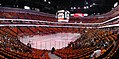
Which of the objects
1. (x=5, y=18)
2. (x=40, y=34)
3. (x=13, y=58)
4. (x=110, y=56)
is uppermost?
(x=110, y=56)

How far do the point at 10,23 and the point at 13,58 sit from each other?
32.9m

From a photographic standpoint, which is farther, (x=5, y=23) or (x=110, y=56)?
(x=5, y=23)

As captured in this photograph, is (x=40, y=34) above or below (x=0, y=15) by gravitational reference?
below

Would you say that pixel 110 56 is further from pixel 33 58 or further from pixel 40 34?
pixel 40 34

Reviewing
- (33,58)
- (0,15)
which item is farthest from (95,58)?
(0,15)

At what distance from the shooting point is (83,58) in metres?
15.5

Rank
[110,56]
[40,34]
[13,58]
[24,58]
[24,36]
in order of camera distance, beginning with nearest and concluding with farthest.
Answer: [110,56], [13,58], [24,58], [24,36], [40,34]

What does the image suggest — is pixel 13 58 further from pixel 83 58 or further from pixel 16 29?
pixel 16 29

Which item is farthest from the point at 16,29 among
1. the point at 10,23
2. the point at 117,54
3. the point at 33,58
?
the point at 117,54

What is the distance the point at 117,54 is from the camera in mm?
14148

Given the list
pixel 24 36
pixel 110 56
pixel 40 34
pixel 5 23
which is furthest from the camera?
pixel 40 34

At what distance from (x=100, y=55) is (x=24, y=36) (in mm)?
30487

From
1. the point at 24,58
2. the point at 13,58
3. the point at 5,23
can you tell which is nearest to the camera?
the point at 13,58

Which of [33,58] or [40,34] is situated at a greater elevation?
[33,58]
